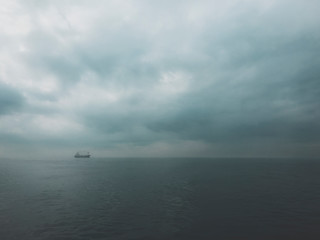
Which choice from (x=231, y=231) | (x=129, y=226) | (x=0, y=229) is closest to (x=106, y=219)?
(x=129, y=226)

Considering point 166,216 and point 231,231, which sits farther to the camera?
point 166,216

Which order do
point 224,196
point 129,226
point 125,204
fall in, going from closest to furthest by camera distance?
1. point 129,226
2. point 125,204
3. point 224,196

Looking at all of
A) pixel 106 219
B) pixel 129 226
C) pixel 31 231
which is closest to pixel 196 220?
pixel 129 226

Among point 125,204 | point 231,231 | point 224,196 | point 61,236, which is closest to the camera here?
point 61,236

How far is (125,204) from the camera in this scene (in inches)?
1861

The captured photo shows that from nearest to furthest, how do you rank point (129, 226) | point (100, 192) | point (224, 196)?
point (129, 226) → point (224, 196) → point (100, 192)

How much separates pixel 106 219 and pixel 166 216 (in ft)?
37.1

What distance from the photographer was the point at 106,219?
37.3 metres

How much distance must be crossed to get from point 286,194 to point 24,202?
230ft

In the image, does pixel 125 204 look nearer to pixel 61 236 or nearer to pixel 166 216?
pixel 166 216

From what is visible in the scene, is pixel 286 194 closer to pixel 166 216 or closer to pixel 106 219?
pixel 166 216

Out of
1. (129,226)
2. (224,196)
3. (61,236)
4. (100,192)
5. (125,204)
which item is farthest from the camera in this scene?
(100,192)

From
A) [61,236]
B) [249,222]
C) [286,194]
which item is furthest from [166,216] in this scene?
[286,194]

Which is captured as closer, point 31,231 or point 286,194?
point 31,231
